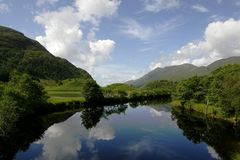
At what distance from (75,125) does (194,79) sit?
66.3 m

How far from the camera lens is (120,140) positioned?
68.7 metres

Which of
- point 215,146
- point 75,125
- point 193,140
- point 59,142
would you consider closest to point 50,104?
point 75,125

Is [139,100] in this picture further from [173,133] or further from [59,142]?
[59,142]

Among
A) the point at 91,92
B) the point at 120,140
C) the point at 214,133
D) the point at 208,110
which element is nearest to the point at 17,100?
the point at 120,140

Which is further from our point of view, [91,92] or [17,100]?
[91,92]

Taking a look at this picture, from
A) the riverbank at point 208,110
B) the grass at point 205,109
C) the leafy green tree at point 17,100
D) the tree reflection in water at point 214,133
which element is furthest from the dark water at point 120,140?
the grass at point 205,109

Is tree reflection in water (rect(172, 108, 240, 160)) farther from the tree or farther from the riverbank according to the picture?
the tree

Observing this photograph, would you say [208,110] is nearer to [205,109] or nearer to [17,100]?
[205,109]

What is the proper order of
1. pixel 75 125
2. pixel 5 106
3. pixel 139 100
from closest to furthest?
pixel 5 106 < pixel 75 125 < pixel 139 100

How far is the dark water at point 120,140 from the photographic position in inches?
2140

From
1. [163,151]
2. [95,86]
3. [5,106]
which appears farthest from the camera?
[95,86]

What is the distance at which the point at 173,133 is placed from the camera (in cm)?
7862

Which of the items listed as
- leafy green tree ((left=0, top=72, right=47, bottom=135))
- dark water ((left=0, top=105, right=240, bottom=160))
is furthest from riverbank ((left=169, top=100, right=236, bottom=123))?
leafy green tree ((left=0, top=72, right=47, bottom=135))

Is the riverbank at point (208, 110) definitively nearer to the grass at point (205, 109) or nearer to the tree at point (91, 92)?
the grass at point (205, 109)
